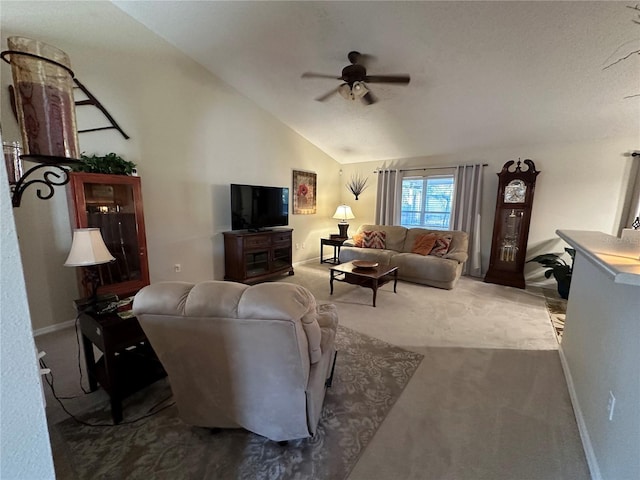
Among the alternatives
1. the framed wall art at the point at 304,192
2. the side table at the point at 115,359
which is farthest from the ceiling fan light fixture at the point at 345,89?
the side table at the point at 115,359

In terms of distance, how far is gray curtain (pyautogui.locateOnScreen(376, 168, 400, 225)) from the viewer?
5641 mm

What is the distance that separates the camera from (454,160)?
16.3 ft

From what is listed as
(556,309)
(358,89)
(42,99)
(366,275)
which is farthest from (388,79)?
(556,309)

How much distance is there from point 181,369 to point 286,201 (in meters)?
3.71

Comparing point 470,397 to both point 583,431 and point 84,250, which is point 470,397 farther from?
point 84,250

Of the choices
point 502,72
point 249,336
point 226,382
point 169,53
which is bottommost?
point 226,382

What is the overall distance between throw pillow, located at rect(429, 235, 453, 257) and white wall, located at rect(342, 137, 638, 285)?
2.66 ft

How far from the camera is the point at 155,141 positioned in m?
3.36

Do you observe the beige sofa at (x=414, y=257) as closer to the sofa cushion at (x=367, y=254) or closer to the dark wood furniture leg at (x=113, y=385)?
the sofa cushion at (x=367, y=254)

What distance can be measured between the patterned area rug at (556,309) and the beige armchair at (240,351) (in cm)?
273

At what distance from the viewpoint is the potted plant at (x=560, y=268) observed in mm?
3680

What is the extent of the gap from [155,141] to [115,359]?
8.92ft

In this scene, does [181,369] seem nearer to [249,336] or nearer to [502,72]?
[249,336]

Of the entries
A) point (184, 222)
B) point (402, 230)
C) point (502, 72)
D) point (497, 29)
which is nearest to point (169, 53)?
point (184, 222)
